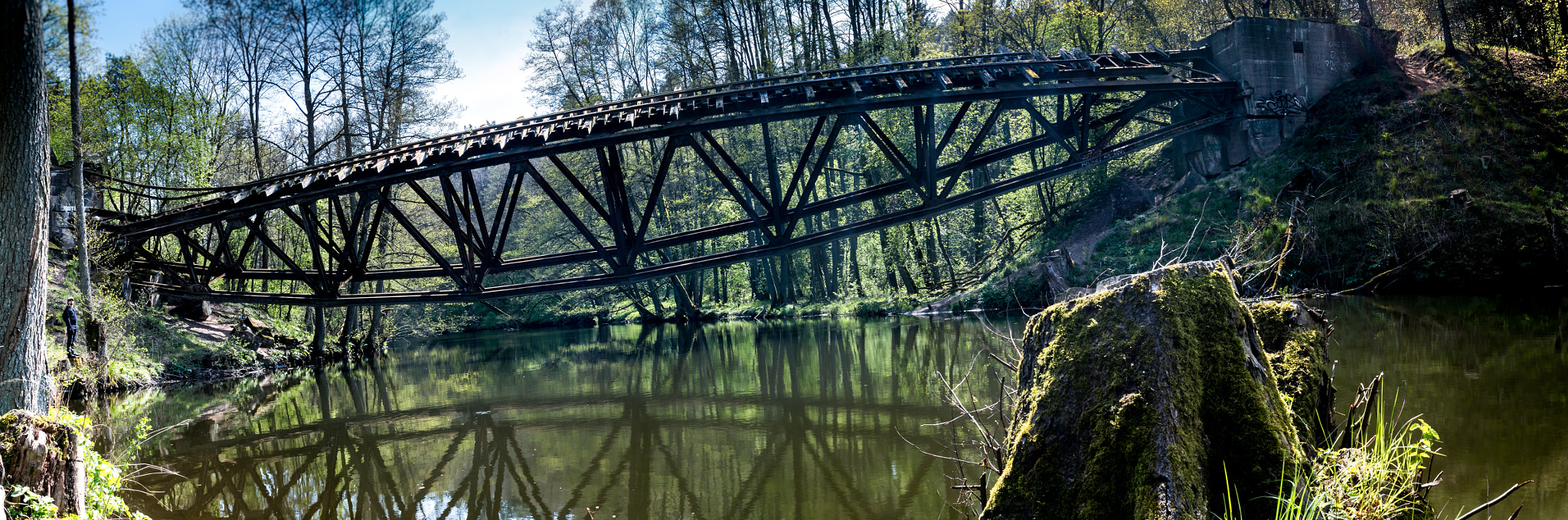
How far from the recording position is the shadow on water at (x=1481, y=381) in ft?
13.0

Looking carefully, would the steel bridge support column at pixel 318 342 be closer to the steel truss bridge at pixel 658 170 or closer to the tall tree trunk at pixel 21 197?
the steel truss bridge at pixel 658 170

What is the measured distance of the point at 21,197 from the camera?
17.0 feet

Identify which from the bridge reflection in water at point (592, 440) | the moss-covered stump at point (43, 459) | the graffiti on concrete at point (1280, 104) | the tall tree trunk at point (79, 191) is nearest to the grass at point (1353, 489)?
the bridge reflection in water at point (592, 440)

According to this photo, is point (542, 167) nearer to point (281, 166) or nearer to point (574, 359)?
point (281, 166)

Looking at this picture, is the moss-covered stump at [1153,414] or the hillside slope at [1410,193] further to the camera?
the hillside slope at [1410,193]

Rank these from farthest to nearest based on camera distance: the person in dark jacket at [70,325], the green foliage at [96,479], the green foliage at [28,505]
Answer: the person in dark jacket at [70,325], the green foliage at [96,479], the green foliage at [28,505]

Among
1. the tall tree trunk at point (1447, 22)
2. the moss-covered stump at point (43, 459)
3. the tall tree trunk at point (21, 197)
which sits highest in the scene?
the tall tree trunk at point (1447, 22)

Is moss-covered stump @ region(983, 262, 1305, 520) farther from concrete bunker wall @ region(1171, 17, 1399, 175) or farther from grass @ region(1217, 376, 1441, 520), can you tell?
concrete bunker wall @ region(1171, 17, 1399, 175)

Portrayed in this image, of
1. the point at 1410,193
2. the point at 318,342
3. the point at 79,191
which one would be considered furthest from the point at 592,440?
the point at 1410,193

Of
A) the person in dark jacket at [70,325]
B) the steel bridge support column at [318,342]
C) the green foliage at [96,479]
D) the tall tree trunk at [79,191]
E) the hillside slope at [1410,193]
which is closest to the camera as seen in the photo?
the green foliage at [96,479]

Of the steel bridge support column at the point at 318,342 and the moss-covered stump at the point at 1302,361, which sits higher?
the moss-covered stump at the point at 1302,361

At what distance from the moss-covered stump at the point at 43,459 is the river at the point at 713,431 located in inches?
71.3

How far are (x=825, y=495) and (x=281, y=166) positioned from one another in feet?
100

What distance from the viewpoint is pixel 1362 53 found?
65.6 feet
